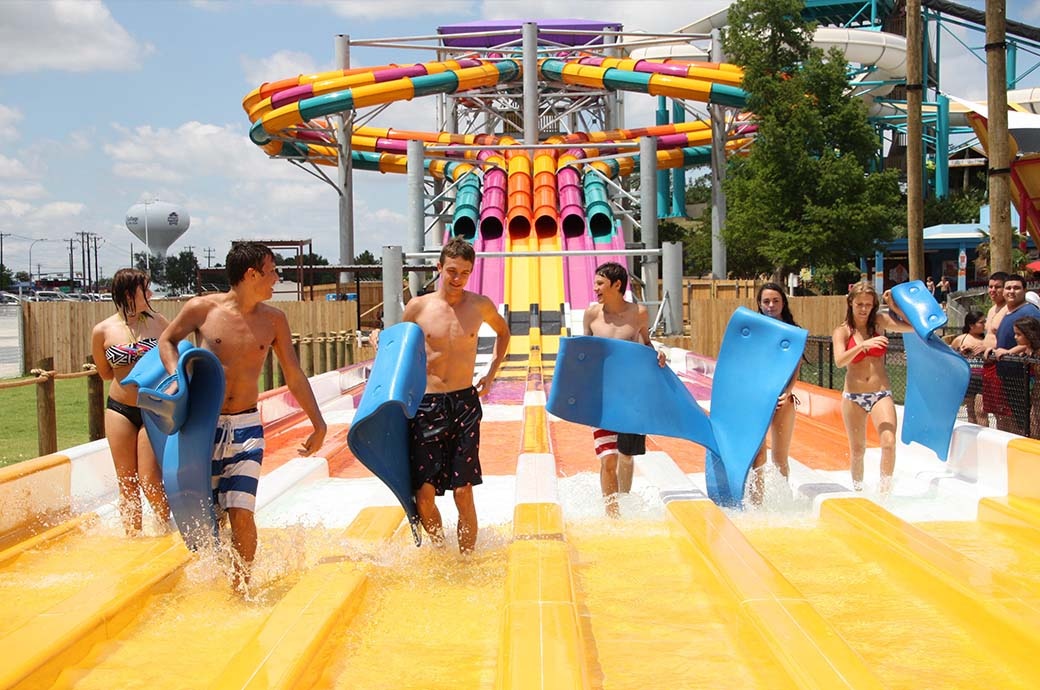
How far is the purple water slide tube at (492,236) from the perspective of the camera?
18500mm

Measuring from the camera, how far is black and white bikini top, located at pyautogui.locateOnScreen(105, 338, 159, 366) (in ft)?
16.7

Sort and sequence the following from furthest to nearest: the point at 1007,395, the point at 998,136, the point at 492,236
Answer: the point at 492,236 → the point at 998,136 → the point at 1007,395

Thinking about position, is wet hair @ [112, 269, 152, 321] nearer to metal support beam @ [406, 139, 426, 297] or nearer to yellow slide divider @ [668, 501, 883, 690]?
yellow slide divider @ [668, 501, 883, 690]

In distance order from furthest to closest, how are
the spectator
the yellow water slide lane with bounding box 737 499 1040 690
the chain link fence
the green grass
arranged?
the green grass → the spectator → the chain link fence → the yellow water slide lane with bounding box 737 499 1040 690

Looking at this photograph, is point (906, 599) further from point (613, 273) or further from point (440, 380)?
point (613, 273)

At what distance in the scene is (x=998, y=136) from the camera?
8.80 m

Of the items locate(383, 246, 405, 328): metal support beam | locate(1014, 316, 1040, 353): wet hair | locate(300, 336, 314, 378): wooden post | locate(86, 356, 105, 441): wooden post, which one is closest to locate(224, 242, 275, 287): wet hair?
locate(86, 356, 105, 441): wooden post

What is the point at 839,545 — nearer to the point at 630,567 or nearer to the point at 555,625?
the point at 630,567

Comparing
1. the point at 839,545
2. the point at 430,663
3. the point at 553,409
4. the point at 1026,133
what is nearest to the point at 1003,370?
the point at 839,545

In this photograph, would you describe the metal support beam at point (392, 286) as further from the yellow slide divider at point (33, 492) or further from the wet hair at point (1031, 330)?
the wet hair at point (1031, 330)

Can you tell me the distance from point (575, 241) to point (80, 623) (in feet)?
57.4

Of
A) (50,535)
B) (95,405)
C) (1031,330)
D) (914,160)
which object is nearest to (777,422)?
(1031,330)

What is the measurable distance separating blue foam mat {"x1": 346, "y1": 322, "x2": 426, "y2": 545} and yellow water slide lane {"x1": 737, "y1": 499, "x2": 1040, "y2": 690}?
1772mm

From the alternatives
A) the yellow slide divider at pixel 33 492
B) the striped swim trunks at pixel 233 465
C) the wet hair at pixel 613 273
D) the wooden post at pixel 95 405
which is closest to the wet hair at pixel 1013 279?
the wet hair at pixel 613 273
